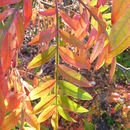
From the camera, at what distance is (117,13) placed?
44 centimetres

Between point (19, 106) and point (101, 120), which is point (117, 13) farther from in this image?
point (101, 120)

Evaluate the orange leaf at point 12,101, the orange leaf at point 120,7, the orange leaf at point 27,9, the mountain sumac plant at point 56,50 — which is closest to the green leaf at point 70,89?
the mountain sumac plant at point 56,50

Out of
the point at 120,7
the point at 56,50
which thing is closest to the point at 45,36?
the point at 56,50

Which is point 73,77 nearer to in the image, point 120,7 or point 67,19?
point 67,19

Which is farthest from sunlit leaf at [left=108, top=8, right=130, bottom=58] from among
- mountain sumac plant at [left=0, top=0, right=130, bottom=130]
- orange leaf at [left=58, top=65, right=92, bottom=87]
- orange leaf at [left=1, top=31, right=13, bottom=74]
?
orange leaf at [left=58, top=65, right=92, bottom=87]

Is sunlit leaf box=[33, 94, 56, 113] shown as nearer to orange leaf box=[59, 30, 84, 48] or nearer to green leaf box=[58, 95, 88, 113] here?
green leaf box=[58, 95, 88, 113]

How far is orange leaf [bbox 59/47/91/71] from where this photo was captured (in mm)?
682

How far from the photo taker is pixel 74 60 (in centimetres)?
69

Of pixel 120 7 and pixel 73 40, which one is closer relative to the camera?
pixel 120 7

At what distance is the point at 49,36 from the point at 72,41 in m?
0.05

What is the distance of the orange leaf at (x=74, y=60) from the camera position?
0.68 m

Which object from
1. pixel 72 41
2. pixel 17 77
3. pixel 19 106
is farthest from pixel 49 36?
pixel 17 77

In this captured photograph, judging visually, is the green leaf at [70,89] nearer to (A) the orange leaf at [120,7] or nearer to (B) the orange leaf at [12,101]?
(B) the orange leaf at [12,101]

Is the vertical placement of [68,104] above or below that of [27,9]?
below
